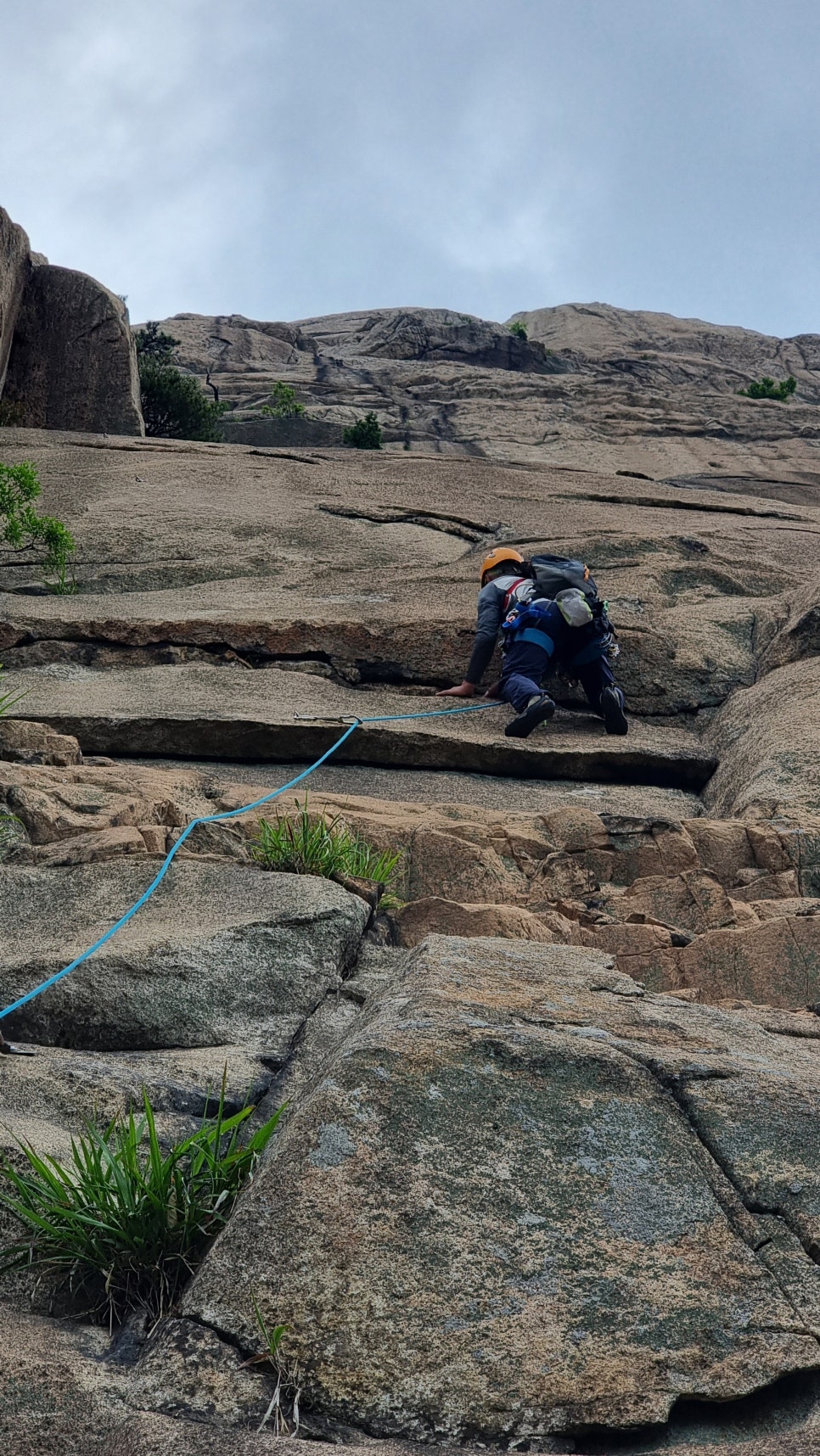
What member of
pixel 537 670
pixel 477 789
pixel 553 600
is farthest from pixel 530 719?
pixel 553 600

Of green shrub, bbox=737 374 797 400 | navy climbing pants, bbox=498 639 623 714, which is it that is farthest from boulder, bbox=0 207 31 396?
green shrub, bbox=737 374 797 400

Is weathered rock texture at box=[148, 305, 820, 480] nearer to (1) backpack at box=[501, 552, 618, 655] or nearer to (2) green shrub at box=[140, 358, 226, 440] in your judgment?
(2) green shrub at box=[140, 358, 226, 440]

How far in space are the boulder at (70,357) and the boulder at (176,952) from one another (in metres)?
15.7

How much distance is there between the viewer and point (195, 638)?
9.52 m

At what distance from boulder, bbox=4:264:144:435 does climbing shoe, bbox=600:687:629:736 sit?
12.8 meters

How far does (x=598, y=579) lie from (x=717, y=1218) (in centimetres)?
881

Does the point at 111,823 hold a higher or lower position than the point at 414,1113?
lower

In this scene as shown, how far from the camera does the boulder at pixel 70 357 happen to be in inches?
734

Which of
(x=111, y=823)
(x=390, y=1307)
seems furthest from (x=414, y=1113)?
(x=111, y=823)

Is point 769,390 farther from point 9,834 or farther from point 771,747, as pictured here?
point 9,834

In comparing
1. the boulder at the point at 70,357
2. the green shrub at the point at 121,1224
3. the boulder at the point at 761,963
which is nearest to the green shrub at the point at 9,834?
the green shrub at the point at 121,1224

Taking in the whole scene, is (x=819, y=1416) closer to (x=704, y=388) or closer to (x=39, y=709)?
(x=39, y=709)

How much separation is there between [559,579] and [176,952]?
19.0ft

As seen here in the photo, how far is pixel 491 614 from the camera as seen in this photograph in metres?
9.21
